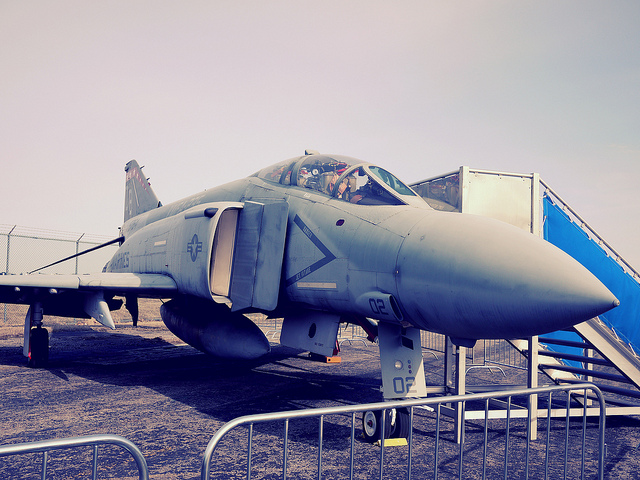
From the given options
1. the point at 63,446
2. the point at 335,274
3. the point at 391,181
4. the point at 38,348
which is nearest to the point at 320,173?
the point at 391,181

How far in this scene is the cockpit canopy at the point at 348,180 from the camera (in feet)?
17.2

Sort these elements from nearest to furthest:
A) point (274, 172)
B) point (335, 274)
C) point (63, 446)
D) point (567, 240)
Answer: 1. point (63, 446)
2. point (335, 274)
3. point (567, 240)
4. point (274, 172)

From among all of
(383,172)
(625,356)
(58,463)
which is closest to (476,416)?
(625,356)

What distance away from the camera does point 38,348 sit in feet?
28.8

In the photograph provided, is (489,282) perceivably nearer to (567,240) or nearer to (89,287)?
(567,240)

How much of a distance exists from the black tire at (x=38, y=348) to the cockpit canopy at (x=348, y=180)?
5851mm

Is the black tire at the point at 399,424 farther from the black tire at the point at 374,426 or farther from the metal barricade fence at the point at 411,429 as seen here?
the metal barricade fence at the point at 411,429

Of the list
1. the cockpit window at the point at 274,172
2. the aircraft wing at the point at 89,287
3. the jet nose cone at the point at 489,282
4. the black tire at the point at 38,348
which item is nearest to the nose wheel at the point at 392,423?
the jet nose cone at the point at 489,282

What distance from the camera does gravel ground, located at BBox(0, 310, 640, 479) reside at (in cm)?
419

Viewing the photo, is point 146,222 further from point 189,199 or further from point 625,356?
point 625,356

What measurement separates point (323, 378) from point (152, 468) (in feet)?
16.0

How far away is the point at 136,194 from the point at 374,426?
11234 millimetres

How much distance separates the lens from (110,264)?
439 inches

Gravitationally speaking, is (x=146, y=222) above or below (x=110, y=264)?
above
